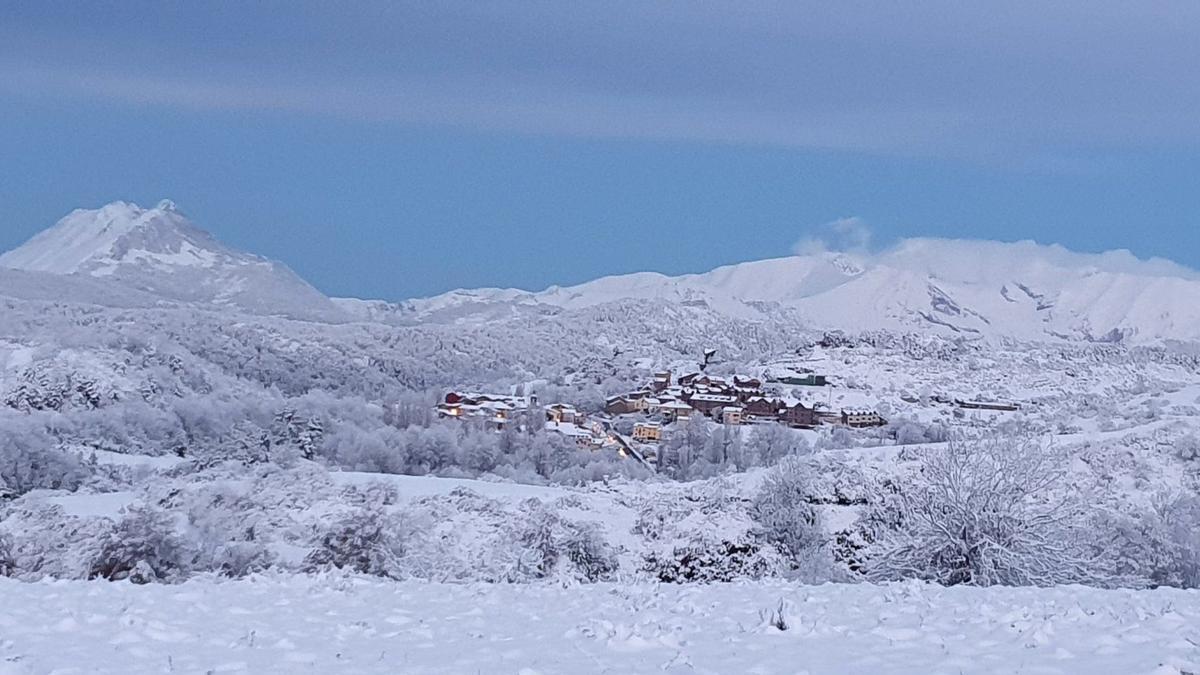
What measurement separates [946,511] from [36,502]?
2093 cm

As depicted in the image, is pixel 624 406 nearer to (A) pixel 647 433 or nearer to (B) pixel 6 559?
(A) pixel 647 433

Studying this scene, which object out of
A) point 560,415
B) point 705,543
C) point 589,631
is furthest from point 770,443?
point 589,631

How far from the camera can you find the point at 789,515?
31656mm

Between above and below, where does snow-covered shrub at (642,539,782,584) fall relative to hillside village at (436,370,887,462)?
below

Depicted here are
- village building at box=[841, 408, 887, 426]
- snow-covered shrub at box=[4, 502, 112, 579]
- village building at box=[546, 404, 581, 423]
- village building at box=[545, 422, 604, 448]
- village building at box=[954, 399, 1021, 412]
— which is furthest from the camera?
village building at box=[954, 399, 1021, 412]

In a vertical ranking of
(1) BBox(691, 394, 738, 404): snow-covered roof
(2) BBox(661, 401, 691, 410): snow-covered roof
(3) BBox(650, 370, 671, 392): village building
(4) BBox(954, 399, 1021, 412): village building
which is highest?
(3) BBox(650, 370, 671, 392): village building

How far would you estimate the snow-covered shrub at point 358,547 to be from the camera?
2354 centimetres

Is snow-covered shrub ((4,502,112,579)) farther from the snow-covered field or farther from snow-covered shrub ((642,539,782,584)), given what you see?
snow-covered shrub ((642,539,782,584))

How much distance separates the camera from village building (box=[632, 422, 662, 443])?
3418 inches

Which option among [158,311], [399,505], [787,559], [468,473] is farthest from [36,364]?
[787,559]

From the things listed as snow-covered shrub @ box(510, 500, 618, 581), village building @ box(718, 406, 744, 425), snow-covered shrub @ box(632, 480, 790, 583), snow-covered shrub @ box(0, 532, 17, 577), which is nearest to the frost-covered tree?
village building @ box(718, 406, 744, 425)

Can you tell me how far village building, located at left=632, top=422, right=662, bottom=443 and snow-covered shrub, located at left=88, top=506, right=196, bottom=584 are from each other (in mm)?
63799

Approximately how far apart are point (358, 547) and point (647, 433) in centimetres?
6462

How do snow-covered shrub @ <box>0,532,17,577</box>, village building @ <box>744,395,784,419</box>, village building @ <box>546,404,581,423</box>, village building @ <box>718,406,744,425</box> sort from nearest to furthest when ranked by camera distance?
snow-covered shrub @ <box>0,532,17,577</box> < village building @ <box>546,404,581,423</box> < village building @ <box>718,406,744,425</box> < village building @ <box>744,395,784,419</box>
